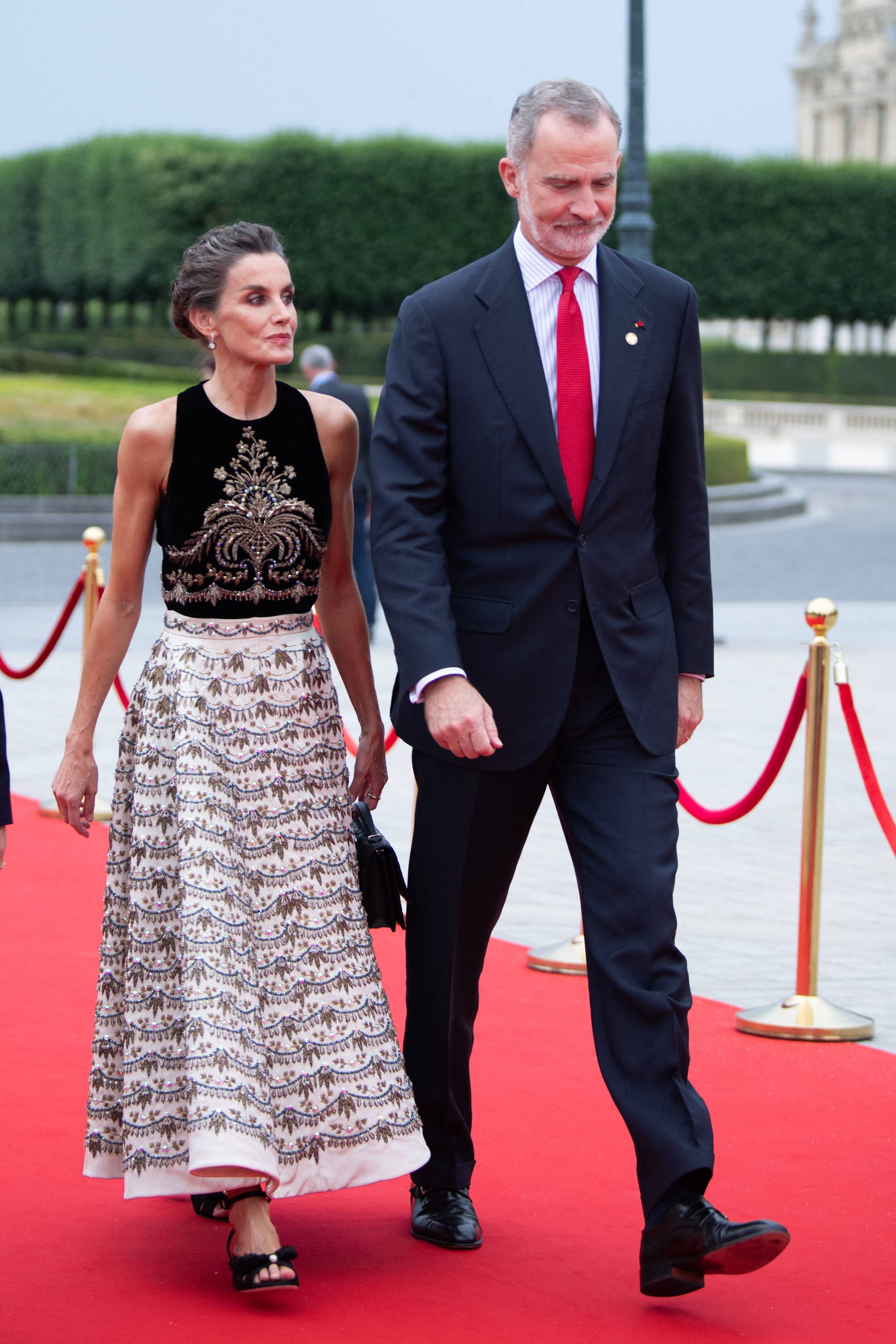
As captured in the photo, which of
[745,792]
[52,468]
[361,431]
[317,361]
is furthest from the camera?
[52,468]

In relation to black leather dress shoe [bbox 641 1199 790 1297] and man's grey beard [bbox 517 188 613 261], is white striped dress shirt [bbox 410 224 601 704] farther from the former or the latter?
black leather dress shoe [bbox 641 1199 790 1297]

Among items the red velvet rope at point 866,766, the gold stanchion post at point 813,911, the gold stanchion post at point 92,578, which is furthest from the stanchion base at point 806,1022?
the gold stanchion post at point 92,578

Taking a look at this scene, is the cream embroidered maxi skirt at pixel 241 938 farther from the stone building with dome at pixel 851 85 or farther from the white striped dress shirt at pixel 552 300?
the stone building with dome at pixel 851 85

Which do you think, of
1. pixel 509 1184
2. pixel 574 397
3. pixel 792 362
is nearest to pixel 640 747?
pixel 574 397

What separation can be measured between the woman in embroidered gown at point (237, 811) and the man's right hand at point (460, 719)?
0.31 m

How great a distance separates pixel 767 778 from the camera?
4969 millimetres

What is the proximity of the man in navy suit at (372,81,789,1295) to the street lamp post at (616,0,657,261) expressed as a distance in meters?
10.6

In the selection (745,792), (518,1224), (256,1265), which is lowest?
(745,792)

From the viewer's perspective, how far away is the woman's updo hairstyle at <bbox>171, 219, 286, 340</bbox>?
3289 mm

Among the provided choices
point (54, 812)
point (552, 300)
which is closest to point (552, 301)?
point (552, 300)

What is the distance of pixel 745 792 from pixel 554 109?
190 inches

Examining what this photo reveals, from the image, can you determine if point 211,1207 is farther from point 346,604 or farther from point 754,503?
point 754,503

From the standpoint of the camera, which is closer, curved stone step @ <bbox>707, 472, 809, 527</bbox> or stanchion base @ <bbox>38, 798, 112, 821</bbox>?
stanchion base @ <bbox>38, 798, 112, 821</bbox>

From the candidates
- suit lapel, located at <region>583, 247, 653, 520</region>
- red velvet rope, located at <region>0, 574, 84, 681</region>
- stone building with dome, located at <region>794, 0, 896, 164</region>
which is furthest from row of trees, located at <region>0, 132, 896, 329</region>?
suit lapel, located at <region>583, 247, 653, 520</region>
